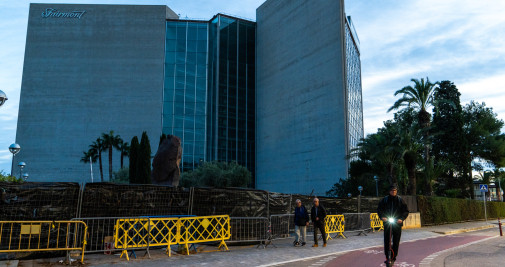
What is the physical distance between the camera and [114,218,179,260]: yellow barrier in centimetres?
1005

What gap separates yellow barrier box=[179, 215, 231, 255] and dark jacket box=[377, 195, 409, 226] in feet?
16.2

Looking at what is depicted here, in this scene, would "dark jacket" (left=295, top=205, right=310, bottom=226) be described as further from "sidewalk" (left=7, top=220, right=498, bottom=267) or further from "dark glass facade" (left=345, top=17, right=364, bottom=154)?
"dark glass facade" (left=345, top=17, right=364, bottom=154)

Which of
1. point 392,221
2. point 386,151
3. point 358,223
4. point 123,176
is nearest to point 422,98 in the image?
point 386,151

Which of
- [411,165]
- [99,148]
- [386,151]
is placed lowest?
[411,165]

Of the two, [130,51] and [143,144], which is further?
[130,51]

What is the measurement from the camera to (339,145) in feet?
163

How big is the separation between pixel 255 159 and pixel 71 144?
28440mm

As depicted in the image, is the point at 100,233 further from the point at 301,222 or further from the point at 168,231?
the point at 301,222

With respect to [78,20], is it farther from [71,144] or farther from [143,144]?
[143,144]

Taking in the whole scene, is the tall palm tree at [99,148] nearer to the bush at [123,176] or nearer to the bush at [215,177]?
the bush at [123,176]

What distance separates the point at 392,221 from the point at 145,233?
649cm

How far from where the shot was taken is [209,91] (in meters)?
62.9

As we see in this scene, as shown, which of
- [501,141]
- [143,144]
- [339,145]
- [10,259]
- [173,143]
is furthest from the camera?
[339,145]

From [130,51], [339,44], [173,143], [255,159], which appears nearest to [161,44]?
[130,51]
